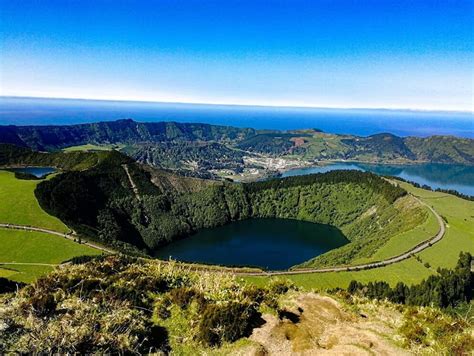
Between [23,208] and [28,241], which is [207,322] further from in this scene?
[23,208]

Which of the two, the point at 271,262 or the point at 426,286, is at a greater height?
the point at 426,286

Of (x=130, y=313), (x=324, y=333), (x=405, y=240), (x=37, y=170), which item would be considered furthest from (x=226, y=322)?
(x=37, y=170)

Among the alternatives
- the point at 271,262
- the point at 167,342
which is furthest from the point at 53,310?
the point at 271,262

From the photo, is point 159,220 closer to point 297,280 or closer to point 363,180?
point 297,280

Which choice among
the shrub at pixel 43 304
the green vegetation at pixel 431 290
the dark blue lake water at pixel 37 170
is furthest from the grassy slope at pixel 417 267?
the dark blue lake water at pixel 37 170

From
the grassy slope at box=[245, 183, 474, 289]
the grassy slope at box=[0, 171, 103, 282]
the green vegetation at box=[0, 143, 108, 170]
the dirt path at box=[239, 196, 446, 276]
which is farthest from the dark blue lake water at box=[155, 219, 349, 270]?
the green vegetation at box=[0, 143, 108, 170]

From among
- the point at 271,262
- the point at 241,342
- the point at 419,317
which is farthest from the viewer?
the point at 271,262
